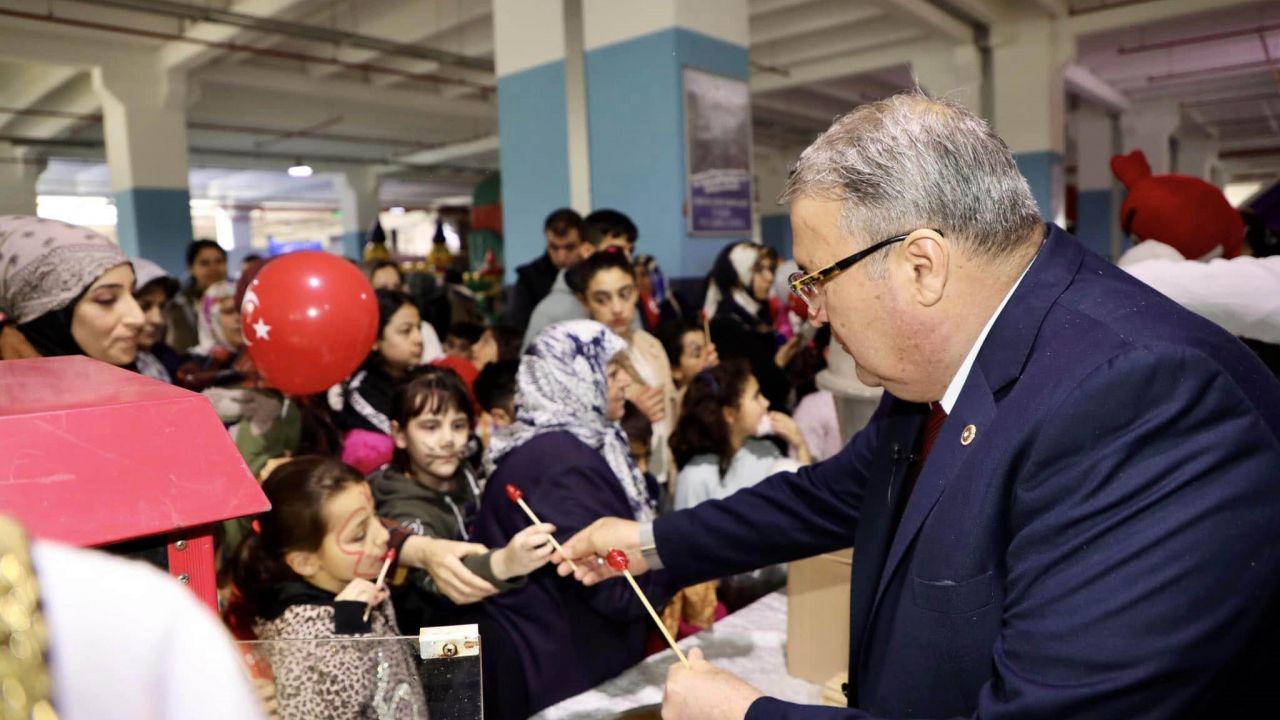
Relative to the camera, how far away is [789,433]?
3.57 m

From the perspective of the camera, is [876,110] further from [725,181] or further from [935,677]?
[725,181]

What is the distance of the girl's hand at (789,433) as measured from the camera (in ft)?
11.6

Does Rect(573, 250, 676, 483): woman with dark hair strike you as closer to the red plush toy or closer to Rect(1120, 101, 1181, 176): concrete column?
the red plush toy

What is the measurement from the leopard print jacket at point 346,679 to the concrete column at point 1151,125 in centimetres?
1802

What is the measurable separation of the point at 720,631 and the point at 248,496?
1.54m

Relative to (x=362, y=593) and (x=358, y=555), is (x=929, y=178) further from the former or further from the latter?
(x=358, y=555)

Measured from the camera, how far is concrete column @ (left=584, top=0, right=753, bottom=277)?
525 centimetres

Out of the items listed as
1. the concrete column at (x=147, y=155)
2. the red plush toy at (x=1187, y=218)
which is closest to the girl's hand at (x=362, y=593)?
the red plush toy at (x=1187, y=218)

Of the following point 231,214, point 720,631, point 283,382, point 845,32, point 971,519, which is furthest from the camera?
point 231,214

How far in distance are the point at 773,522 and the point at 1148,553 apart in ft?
2.98

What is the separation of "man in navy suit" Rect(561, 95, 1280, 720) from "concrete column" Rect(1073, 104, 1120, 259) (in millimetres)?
15255

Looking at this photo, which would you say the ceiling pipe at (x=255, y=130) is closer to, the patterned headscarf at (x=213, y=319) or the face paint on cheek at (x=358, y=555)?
the patterned headscarf at (x=213, y=319)

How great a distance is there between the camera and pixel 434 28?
9.86m

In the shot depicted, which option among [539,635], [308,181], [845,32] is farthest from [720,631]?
[308,181]
